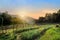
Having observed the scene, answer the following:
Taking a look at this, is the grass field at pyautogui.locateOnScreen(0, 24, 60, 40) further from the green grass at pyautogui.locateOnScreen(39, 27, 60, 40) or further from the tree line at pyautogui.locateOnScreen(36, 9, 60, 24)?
the tree line at pyautogui.locateOnScreen(36, 9, 60, 24)

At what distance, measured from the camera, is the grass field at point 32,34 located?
7.38 metres

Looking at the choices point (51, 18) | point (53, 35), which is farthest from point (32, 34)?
point (51, 18)

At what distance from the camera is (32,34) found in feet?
26.6

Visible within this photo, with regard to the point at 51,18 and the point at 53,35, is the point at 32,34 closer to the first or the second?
the point at 53,35

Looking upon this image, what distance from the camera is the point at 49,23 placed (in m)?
9.48

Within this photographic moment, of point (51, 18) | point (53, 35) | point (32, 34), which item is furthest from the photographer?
point (51, 18)

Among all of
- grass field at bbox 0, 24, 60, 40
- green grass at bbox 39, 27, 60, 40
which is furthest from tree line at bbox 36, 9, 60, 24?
green grass at bbox 39, 27, 60, 40

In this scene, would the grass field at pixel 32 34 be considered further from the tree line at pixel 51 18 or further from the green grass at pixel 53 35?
the tree line at pixel 51 18

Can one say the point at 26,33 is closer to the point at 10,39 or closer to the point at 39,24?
the point at 10,39

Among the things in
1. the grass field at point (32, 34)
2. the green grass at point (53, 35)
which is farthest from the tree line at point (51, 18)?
the green grass at point (53, 35)

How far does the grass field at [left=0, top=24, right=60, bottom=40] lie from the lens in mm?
7378

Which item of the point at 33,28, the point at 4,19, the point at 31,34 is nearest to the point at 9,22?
the point at 4,19

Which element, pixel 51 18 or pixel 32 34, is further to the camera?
pixel 51 18

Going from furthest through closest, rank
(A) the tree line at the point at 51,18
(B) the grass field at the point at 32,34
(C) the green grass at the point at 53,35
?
(A) the tree line at the point at 51,18 < (B) the grass field at the point at 32,34 < (C) the green grass at the point at 53,35
